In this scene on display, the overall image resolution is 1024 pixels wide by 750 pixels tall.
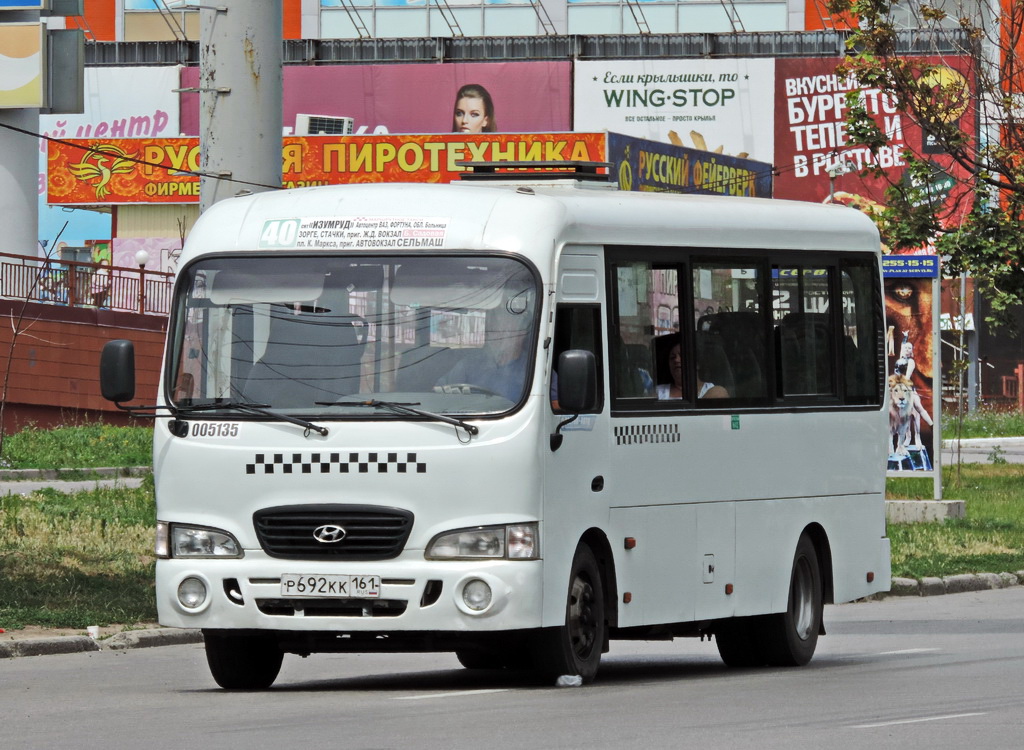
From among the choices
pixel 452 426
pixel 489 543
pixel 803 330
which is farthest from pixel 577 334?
pixel 803 330

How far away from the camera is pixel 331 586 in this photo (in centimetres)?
1060

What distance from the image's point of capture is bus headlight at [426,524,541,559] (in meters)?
10.6

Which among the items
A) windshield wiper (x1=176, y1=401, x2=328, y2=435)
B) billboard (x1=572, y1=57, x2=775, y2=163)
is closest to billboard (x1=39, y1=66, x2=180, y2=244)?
billboard (x1=572, y1=57, x2=775, y2=163)

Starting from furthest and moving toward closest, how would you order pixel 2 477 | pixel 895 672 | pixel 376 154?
pixel 376 154 → pixel 2 477 → pixel 895 672

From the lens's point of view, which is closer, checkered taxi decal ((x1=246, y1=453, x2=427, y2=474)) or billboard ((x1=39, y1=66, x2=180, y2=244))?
checkered taxi decal ((x1=246, y1=453, x2=427, y2=474))

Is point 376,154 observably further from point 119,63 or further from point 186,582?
point 186,582

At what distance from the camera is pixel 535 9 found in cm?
6812

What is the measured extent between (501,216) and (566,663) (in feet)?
7.67

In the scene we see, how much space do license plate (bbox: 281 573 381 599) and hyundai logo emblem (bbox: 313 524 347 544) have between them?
187 millimetres

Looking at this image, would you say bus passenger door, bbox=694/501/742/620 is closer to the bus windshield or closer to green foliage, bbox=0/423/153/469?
the bus windshield

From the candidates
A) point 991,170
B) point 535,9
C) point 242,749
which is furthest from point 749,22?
point 242,749

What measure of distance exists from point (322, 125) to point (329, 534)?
52.0m

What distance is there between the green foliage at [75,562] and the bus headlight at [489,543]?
4890 millimetres

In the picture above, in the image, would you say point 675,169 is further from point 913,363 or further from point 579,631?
point 579,631
